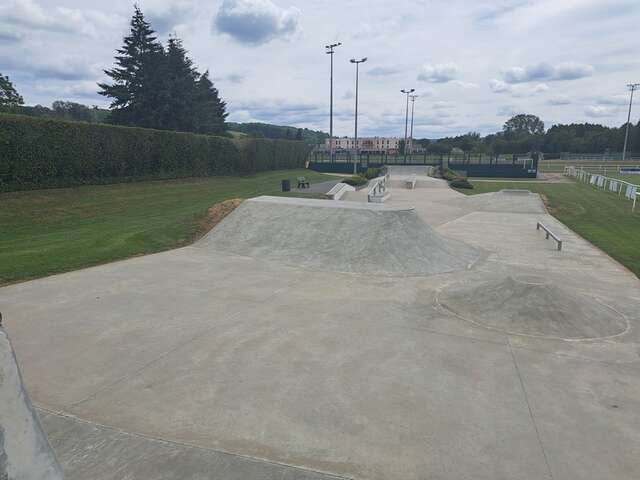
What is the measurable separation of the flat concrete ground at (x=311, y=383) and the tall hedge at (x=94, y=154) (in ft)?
38.7

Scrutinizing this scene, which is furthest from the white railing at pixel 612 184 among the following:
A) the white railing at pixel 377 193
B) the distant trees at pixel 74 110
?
the distant trees at pixel 74 110

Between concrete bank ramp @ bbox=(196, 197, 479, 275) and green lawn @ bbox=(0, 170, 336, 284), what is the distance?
2.19m

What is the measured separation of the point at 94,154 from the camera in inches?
894

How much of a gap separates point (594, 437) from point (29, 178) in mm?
22781

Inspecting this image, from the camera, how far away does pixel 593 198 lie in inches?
→ 1153

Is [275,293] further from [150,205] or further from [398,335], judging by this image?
[150,205]

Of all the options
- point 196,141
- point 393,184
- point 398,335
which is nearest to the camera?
point 398,335

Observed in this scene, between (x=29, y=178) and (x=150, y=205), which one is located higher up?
(x=29, y=178)

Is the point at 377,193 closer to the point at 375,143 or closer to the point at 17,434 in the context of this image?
the point at 17,434

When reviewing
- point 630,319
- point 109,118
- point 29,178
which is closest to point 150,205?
point 29,178

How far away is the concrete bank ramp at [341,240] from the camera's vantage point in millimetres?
11984

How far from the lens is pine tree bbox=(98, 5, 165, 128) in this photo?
1716 inches

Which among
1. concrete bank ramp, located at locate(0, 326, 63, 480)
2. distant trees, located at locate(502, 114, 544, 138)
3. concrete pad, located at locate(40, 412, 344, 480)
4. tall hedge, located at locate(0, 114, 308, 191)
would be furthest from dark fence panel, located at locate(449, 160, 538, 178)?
distant trees, located at locate(502, 114, 544, 138)

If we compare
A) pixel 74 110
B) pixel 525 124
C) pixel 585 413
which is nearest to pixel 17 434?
pixel 585 413
